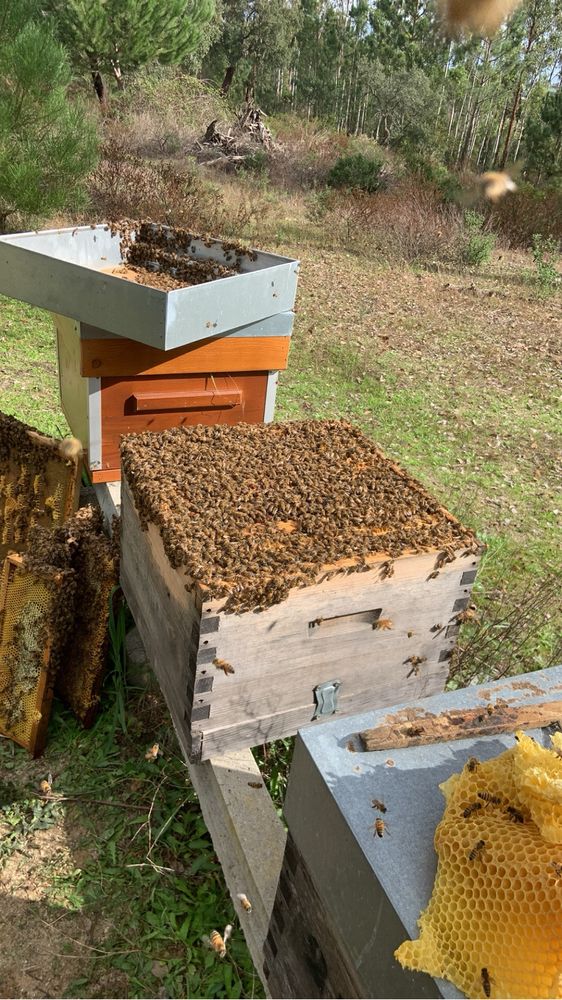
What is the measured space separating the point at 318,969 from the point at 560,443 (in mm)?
6252

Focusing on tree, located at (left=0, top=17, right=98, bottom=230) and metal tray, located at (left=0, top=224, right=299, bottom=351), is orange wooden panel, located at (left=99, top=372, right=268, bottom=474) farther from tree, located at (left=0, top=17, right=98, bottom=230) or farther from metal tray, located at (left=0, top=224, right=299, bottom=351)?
tree, located at (left=0, top=17, right=98, bottom=230)

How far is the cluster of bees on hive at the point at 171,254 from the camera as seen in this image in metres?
3.71

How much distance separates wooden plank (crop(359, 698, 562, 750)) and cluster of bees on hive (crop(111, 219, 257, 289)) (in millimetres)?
2785

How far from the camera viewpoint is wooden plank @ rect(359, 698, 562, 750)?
1.37 metres

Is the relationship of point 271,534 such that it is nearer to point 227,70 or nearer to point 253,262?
point 253,262

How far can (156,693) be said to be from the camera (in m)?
3.03

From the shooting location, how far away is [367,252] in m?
14.6

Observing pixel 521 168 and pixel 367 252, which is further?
pixel 521 168

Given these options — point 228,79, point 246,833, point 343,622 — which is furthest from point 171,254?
point 228,79

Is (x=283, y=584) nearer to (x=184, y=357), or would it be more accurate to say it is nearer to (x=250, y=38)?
(x=184, y=357)

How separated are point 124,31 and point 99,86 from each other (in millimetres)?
1951

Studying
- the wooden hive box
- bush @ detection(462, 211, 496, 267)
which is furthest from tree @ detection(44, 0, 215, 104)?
the wooden hive box

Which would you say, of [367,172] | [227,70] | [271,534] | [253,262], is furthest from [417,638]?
[227,70]

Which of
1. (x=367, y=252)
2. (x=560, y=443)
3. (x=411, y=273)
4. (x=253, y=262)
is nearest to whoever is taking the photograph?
(x=253, y=262)
